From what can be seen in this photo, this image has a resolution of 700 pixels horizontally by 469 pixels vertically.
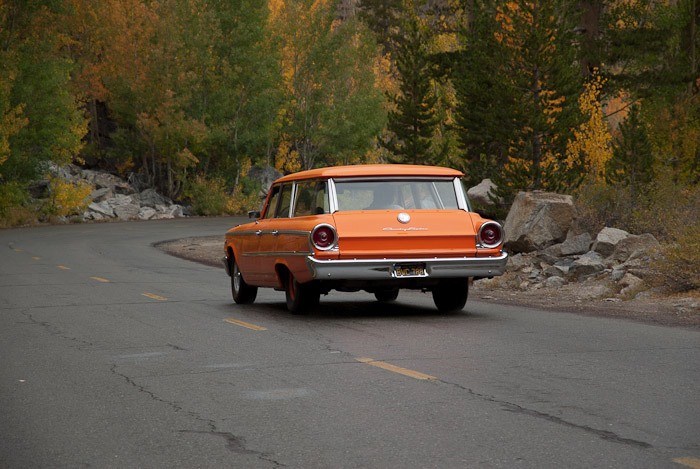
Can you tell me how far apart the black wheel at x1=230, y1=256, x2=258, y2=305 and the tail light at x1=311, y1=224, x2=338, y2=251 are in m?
3.17

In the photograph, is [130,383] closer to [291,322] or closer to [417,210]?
[291,322]

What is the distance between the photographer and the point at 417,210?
11742 mm

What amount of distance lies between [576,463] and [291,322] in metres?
7.03

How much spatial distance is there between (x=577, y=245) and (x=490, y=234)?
9.01 meters

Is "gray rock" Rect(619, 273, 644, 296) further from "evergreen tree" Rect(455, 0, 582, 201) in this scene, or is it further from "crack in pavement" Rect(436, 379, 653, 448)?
"evergreen tree" Rect(455, 0, 582, 201)

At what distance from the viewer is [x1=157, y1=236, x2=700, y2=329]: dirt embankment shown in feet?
40.2

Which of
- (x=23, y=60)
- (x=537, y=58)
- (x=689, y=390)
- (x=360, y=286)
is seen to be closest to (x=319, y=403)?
(x=689, y=390)

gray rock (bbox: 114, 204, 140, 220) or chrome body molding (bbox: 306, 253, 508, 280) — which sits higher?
chrome body molding (bbox: 306, 253, 508, 280)

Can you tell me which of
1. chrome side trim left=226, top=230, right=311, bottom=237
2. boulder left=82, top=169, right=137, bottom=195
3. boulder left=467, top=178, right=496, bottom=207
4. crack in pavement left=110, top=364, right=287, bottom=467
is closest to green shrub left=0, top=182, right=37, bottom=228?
boulder left=82, top=169, right=137, bottom=195

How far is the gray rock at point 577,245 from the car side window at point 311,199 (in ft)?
30.1

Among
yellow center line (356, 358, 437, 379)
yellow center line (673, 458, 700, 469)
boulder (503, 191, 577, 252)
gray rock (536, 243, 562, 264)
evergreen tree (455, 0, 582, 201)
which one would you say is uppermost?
evergreen tree (455, 0, 582, 201)

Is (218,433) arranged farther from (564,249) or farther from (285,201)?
(564,249)

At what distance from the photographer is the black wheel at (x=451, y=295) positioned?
12570mm

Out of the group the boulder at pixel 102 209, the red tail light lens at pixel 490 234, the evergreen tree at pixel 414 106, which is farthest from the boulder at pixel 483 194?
the boulder at pixel 102 209
